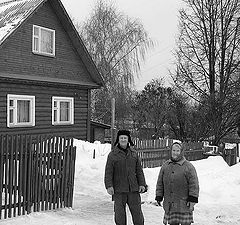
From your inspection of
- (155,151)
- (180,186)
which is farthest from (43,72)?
(180,186)

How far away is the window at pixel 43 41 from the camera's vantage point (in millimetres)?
16219

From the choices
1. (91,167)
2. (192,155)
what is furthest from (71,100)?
(91,167)

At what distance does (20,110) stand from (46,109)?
1.30 m

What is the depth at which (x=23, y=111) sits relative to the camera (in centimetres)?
1596

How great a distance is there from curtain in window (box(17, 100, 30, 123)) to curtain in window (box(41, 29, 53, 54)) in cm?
237

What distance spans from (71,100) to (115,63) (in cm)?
1618

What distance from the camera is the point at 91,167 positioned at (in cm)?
1158

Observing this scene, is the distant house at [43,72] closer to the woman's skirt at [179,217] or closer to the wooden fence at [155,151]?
the wooden fence at [155,151]

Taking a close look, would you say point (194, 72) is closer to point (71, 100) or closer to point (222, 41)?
point (222, 41)

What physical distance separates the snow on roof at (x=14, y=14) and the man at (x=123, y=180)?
914cm

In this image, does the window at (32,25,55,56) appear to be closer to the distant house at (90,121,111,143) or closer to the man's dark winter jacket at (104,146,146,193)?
the distant house at (90,121,111,143)

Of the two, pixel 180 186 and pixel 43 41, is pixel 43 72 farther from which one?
pixel 180 186

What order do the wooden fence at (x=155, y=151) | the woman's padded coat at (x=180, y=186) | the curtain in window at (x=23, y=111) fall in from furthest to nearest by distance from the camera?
the curtain in window at (x=23, y=111)
the wooden fence at (x=155, y=151)
the woman's padded coat at (x=180, y=186)

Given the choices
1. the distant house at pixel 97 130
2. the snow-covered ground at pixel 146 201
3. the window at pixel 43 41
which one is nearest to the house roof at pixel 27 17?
the window at pixel 43 41
